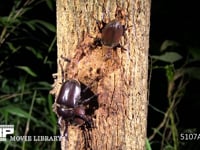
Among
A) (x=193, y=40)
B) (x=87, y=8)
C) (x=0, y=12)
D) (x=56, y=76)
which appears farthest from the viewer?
(x=0, y=12)

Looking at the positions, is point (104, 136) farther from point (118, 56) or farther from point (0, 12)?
point (0, 12)

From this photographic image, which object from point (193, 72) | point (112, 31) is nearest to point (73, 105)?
point (112, 31)

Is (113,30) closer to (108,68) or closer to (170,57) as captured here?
(108,68)

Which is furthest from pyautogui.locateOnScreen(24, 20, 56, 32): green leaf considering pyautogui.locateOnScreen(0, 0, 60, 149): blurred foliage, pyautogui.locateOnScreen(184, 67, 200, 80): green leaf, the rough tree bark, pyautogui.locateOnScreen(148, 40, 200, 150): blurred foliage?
the rough tree bark

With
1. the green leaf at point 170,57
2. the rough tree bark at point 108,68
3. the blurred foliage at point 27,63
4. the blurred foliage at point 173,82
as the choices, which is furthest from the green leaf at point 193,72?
the rough tree bark at point 108,68

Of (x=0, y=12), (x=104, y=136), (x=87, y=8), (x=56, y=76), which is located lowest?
(x=104, y=136)

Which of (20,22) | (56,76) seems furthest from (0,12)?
(56,76)

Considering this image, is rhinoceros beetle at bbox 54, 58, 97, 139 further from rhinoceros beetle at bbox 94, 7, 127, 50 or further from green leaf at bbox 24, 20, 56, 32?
green leaf at bbox 24, 20, 56, 32
